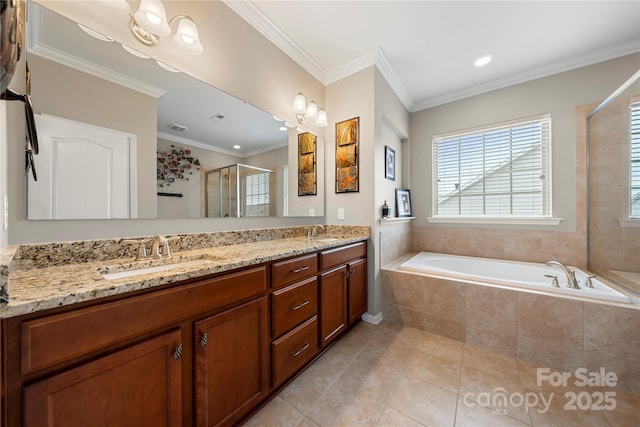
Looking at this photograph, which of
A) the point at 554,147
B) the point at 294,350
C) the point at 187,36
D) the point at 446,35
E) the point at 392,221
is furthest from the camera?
the point at 392,221

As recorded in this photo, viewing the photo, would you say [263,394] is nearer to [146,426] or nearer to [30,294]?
[146,426]

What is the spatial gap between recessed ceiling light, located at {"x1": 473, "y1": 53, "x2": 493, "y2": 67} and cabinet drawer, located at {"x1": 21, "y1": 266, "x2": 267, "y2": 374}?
298 cm

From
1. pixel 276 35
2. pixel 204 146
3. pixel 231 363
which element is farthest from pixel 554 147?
pixel 231 363

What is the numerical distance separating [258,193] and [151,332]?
4.06 ft

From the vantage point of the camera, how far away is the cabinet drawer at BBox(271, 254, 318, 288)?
1.30 m

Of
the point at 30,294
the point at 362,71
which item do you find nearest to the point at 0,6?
the point at 30,294

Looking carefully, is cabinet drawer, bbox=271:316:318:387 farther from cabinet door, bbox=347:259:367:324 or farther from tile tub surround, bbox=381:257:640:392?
tile tub surround, bbox=381:257:640:392

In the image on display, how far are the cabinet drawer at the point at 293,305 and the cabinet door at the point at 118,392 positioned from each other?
19.8 inches

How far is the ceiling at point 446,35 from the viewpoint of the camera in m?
1.74

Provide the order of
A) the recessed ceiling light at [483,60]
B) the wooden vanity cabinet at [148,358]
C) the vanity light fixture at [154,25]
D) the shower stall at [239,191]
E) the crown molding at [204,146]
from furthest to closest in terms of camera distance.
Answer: the recessed ceiling light at [483,60]
the shower stall at [239,191]
the crown molding at [204,146]
the vanity light fixture at [154,25]
the wooden vanity cabinet at [148,358]

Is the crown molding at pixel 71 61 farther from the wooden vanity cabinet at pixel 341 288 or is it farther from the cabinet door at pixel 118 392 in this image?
the wooden vanity cabinet at pixel 341 288

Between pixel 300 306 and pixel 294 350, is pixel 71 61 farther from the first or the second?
pixel 294 350

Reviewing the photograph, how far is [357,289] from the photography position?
2109mm

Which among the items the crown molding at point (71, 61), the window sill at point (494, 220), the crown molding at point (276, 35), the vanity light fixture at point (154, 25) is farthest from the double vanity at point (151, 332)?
the window sill at point (494, 220)
